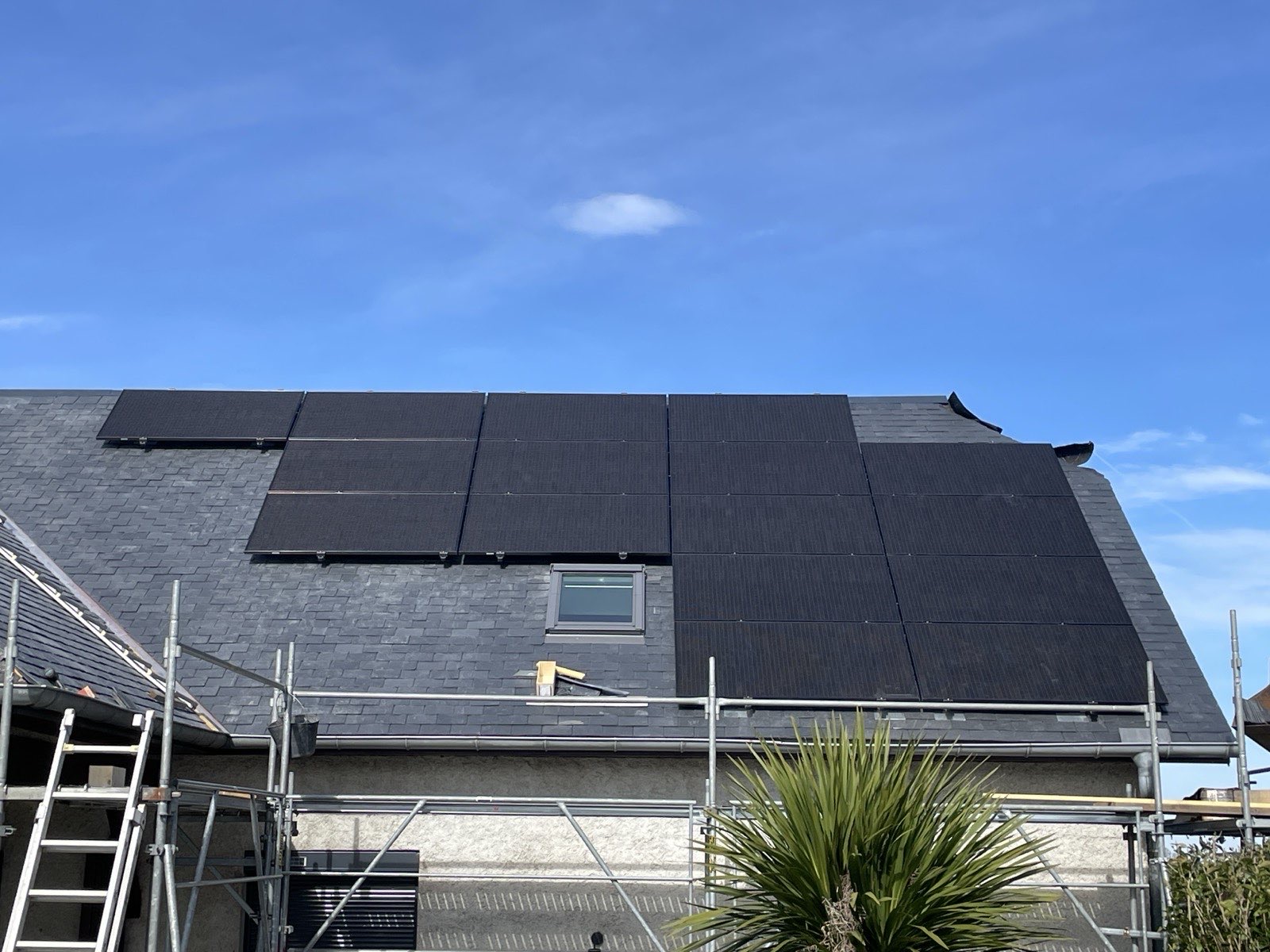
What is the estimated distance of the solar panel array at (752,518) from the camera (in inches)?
428

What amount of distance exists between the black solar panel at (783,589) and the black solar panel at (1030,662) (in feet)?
1.86

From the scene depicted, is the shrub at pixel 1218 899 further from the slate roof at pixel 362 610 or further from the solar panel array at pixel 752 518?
the solar panel array at pixel 752 518

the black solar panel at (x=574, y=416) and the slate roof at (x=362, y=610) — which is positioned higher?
the black solar panel at (x=574, y=416)

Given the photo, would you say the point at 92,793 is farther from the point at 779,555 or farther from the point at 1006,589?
the point at 1006,589

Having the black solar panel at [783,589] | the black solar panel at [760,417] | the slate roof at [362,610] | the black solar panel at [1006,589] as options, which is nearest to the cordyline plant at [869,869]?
the slate roof at [362,610]

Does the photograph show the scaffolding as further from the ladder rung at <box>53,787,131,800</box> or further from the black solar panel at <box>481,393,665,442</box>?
the black solar panel at <box>481,393,665,442</box>

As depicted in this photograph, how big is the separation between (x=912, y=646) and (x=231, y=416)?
788 cm

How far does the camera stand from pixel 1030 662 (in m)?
10.8

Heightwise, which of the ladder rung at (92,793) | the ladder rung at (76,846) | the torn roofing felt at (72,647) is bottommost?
the ladder rung at (76,846)

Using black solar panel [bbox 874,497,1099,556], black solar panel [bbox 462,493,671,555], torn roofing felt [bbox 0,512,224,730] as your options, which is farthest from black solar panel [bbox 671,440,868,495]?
torn roofing felt [bbox 0,512,224,730]

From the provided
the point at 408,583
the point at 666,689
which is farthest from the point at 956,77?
the point at 408,583

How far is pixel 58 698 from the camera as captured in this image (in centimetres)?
682

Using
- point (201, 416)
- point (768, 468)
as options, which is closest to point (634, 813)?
point (768, 468)

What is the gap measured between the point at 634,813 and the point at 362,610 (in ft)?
10.8
